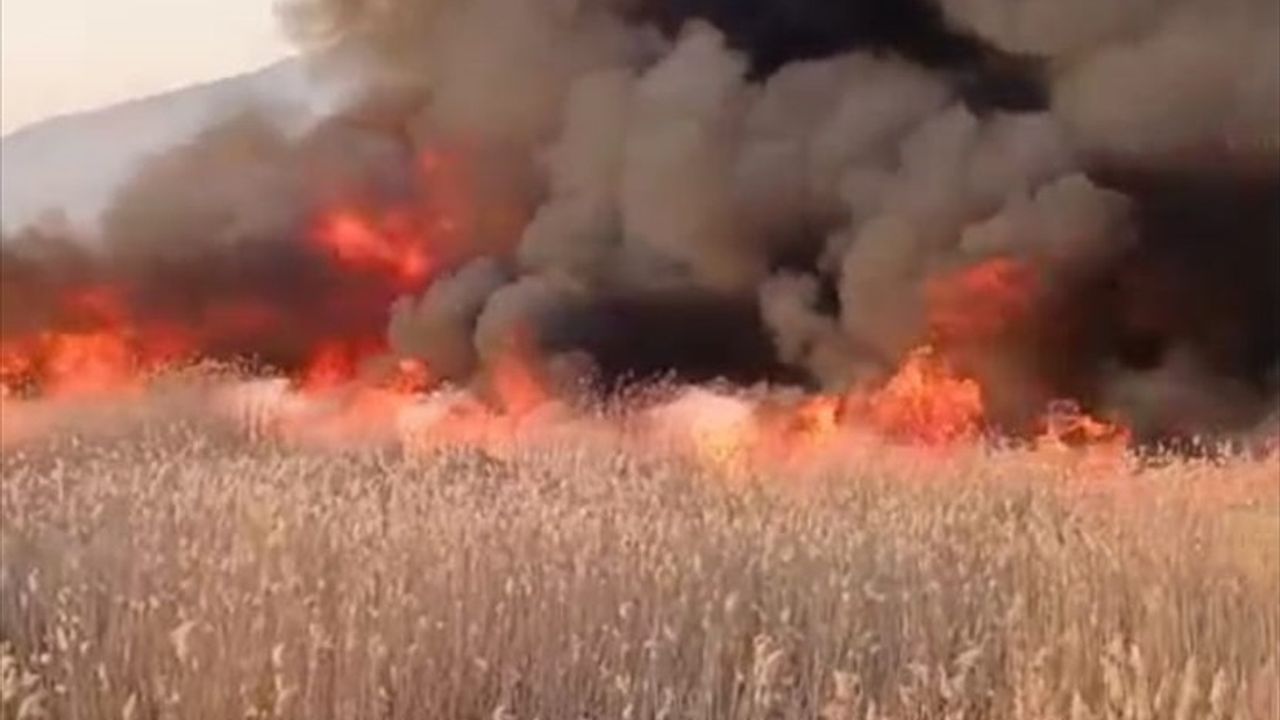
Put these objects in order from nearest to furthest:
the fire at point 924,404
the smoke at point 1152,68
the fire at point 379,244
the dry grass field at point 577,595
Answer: the dry grass field at point 577,595 → the fire at point 379,244 → the fire at point 924,404 → the smoke at point 1152,68

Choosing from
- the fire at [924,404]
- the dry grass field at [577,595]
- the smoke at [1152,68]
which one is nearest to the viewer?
the dry grass field at [577,595]

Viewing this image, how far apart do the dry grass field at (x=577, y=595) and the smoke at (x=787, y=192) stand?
29.2 inches

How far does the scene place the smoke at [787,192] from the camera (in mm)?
4559

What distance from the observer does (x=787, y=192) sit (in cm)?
529

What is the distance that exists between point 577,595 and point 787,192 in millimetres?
2334

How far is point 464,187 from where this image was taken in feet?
15.5

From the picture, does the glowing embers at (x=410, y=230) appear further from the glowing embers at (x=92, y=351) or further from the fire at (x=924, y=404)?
the fire at (x=924, y=404)

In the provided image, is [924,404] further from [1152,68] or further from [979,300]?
[1152,68]

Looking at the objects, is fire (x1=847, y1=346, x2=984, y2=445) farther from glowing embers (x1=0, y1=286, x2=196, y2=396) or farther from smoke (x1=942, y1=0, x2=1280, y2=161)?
glowing embers (x1=0, y1=286, x2=196, y2=396)

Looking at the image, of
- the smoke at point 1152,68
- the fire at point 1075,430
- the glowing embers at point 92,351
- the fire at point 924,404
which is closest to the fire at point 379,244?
the glowing embers at point 92,351

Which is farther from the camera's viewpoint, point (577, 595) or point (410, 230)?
point (410, 230)

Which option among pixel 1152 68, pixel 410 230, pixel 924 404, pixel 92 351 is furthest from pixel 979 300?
pixel 92 351

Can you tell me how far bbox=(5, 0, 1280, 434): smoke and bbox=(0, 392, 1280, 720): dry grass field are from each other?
2.43ft

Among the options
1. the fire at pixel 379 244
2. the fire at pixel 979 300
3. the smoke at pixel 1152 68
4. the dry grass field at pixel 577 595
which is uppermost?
the smoke at pixel 1152 68
